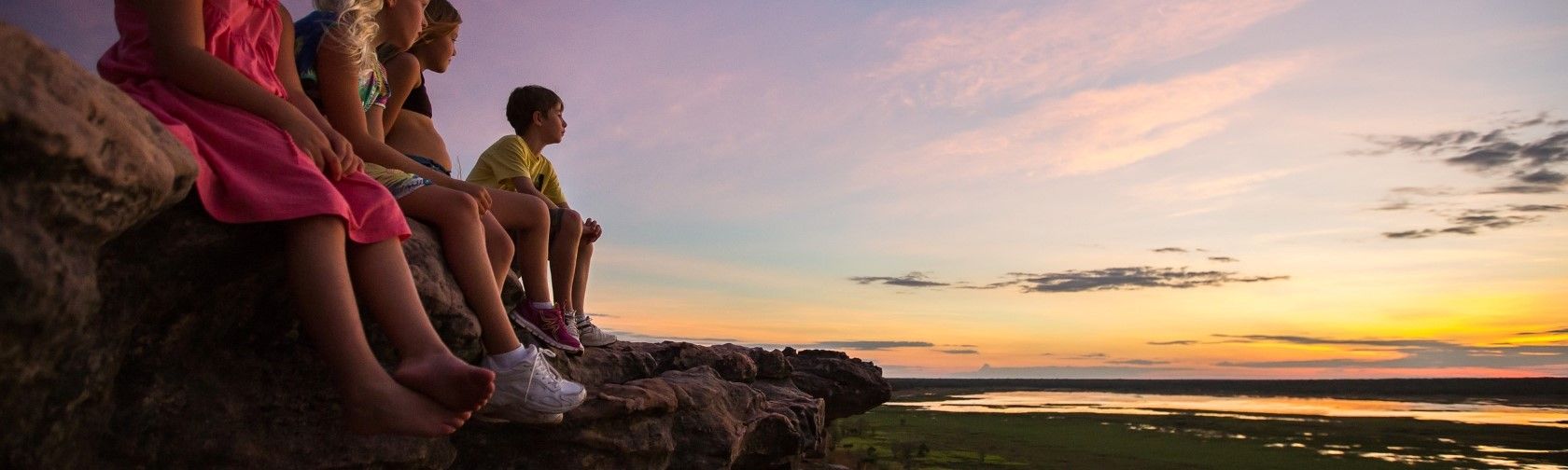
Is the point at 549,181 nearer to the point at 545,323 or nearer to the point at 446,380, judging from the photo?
the point at 545,323

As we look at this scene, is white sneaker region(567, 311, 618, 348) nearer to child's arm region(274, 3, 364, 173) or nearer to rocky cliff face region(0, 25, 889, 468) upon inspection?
rocky cliff face region(0, 25, 889, 468)

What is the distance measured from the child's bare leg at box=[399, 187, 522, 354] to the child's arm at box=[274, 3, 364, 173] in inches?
21.7

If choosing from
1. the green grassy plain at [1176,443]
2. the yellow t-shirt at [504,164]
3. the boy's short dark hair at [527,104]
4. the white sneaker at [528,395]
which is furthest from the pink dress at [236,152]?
the green grassy plain at [1176,443]

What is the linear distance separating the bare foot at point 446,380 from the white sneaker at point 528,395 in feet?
2.97

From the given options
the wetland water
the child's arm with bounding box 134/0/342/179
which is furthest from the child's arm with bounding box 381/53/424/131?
the wetland water

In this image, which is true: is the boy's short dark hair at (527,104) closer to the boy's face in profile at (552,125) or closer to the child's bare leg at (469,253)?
the boy's face in profile at (552,125)

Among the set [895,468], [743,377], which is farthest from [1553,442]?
[743,377]

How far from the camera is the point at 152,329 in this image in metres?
2.48

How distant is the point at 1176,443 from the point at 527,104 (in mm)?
25150

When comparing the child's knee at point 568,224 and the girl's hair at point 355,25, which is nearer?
the girl's hair at point 355,25

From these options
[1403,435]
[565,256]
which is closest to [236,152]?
[565,256]

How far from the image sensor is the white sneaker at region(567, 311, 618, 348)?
551cm

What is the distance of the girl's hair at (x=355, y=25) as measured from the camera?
3.35m

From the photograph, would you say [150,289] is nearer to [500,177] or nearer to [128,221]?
[128,221]
